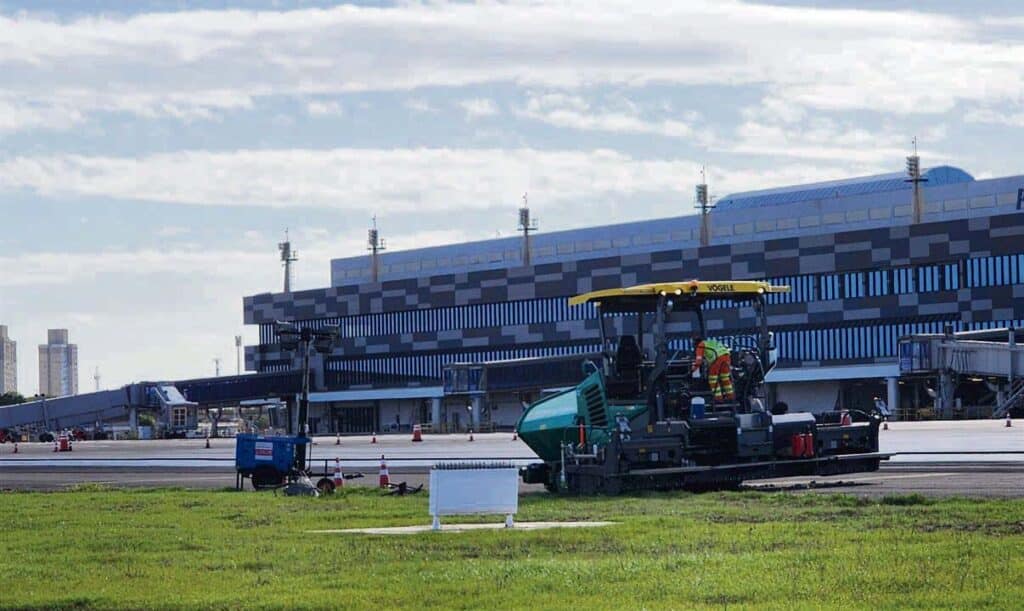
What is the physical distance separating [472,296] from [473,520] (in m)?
113

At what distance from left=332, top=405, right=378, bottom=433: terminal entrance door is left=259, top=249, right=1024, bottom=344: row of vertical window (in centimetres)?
693

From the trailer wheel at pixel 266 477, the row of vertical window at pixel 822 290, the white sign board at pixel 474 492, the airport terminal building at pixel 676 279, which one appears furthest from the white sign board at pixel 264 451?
the airport terminal building at pixel 676 279

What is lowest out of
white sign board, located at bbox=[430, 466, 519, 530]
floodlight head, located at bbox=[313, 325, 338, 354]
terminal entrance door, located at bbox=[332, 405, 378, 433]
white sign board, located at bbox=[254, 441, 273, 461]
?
white sign board, located at bbox=[430, 466, 519, 530]

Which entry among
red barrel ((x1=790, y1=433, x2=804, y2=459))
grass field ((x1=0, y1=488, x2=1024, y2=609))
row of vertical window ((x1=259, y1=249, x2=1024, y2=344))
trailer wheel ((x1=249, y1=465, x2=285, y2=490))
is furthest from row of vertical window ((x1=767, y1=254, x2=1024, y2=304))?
grass field ((x1=0, y1=488, x2=1024, y2=609))

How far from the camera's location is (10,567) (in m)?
17.6

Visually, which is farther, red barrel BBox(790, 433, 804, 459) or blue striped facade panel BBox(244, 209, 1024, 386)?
blue striped facade panel BBox(244, 209, 1024, 386)

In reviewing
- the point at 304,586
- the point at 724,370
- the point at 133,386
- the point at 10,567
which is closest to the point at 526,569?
the point at 304,586

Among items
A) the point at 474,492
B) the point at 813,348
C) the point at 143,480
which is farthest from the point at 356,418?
the point at 474,492

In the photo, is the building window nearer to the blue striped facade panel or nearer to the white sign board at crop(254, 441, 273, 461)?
the blue striped facade panel

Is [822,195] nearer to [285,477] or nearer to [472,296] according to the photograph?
[472,296]

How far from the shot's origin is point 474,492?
66.7 ft

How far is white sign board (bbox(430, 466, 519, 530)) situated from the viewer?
20297 mm

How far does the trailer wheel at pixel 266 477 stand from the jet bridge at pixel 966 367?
193ft

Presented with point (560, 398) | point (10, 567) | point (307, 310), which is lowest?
point (10, 567)
